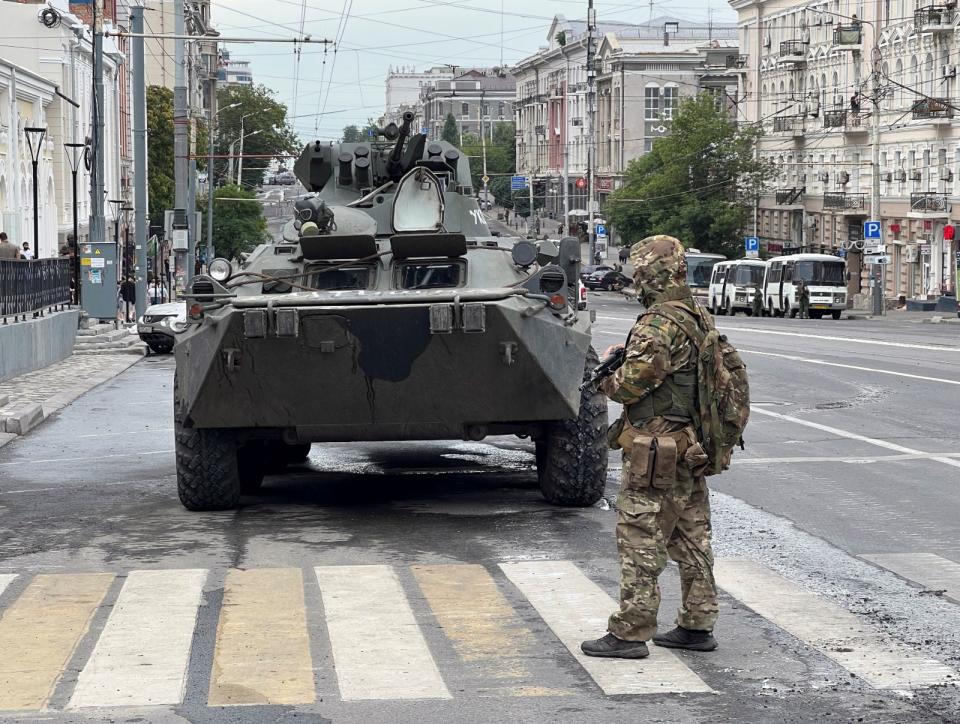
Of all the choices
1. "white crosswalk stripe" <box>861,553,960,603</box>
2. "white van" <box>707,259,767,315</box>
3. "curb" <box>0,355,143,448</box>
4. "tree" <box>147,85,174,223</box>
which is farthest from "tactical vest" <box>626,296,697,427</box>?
"tree" <box>147,85,174,223</box>

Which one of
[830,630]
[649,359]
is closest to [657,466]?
[649,359]

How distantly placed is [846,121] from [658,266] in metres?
64.9

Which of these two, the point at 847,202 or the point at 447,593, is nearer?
the point at 447,593

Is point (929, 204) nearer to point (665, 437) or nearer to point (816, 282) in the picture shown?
point (816, 282)

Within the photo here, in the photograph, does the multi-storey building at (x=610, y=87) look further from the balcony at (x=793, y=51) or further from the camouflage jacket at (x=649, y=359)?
the camouflage jacket at (x=649, y=359)

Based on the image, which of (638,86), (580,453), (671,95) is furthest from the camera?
(638,86)

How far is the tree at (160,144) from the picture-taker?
2958 inches

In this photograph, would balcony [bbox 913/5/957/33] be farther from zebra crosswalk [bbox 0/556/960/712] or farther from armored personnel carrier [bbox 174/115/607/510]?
zebra crosswalk [bbox 0/556/960/712]

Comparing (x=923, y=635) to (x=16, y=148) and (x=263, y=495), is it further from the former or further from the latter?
(x=16, y=148)

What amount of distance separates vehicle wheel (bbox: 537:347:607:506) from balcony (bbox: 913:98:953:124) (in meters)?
49.2

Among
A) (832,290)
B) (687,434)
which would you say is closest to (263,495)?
(687,434)

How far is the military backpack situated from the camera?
7.12m

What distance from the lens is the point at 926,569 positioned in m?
9.22

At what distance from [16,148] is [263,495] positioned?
36.5 metres
